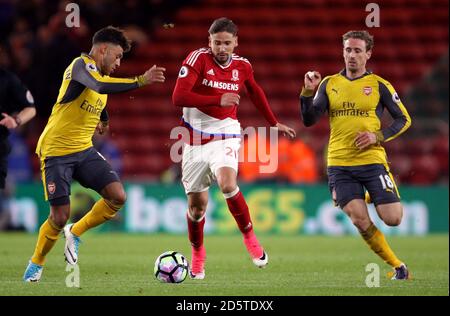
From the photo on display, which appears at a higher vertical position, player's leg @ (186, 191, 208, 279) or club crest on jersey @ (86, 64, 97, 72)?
club crest on jersey @ (86, 64, 97, 72)

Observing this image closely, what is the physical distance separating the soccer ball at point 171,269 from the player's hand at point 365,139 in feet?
6.21

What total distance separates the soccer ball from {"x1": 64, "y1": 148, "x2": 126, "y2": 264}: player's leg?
29.6 inches

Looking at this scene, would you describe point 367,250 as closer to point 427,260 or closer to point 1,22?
point 427,260

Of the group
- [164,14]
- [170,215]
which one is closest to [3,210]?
[170,215]

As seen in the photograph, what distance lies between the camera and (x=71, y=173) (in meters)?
8.61

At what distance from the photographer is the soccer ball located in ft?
27.5

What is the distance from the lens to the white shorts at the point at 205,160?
8836 millimetres

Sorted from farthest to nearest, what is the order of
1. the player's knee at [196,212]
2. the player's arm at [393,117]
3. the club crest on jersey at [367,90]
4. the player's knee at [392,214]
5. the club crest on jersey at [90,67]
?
the player's knee at [196,212]
the club crest on jersey at [367,90]
the player's arm at [393,117]
the player's knee at [392,214]
the club crest on jersey at [90,67]

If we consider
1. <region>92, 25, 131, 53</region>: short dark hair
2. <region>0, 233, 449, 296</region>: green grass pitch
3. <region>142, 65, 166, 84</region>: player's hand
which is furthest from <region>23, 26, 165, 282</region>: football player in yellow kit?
<region>0, 233, 449, 296</region>: green grass pitch

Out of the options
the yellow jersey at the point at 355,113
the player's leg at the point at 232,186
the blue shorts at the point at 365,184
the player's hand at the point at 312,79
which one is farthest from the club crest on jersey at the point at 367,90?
the player's leg at the point at 232,186

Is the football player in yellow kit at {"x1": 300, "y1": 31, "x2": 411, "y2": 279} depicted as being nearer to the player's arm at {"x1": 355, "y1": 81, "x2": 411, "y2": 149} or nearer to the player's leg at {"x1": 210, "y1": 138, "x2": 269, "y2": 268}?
the player's arm at {"x1": 355, "y1": 81, "x2": 411, "y2": 149}

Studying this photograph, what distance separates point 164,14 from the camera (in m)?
20.6

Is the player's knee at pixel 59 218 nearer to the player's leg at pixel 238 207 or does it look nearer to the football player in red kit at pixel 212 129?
the football player in red kit at pixel 212 129

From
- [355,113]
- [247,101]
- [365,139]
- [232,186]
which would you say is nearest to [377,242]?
[365,139]
